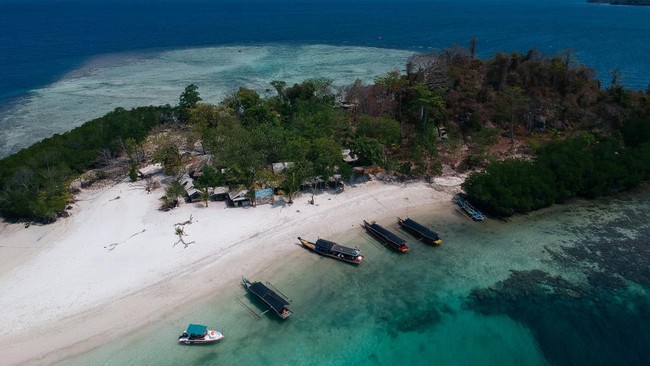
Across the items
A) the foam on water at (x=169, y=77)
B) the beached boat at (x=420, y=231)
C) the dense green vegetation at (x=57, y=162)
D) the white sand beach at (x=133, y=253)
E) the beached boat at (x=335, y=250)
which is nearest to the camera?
the white sand beach at (x=133, y=253)

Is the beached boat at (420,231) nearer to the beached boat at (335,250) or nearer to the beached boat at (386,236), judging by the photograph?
the beached boat at (386,236)

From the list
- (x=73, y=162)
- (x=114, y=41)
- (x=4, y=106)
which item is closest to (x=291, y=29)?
(x=114, y=41)

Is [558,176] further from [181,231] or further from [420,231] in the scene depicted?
[181,231]

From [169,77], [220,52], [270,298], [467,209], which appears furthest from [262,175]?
[220,52]

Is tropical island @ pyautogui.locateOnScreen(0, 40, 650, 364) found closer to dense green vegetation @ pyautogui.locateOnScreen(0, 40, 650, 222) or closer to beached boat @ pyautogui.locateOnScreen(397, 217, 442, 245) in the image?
dense green vegetation @ pyautogui.locateOnScreen(0, 40, 650, 222)

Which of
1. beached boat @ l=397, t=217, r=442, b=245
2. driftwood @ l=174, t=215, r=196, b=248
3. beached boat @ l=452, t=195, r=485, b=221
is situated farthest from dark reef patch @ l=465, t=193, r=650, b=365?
driftwood @ l=174, t=215, r=196, b=248

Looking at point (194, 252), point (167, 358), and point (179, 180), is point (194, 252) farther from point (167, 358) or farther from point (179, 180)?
point (179, 180)


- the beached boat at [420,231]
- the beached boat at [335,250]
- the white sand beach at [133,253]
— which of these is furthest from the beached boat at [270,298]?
the beached boat at [420,231]
